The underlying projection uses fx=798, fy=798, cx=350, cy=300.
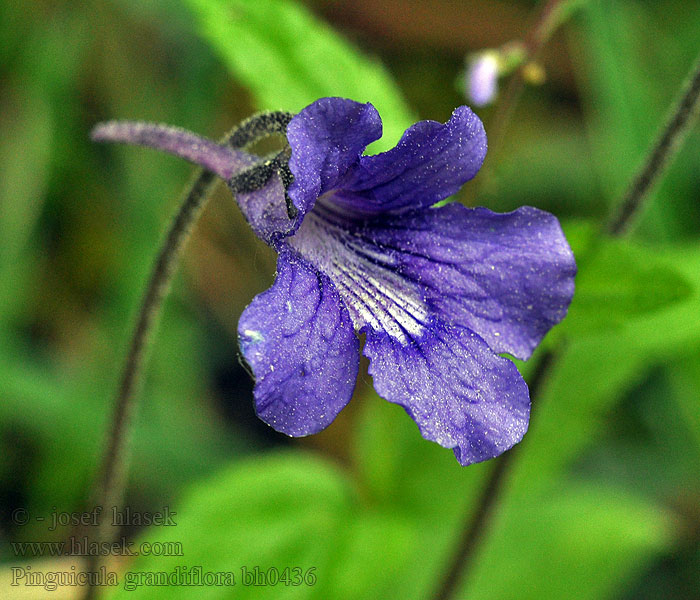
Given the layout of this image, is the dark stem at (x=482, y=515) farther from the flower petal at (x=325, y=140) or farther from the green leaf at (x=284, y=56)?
the flower petal at (x=325, y=140)

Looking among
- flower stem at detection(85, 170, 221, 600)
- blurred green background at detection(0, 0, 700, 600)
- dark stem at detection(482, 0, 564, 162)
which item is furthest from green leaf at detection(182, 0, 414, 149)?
flower stem at detection(85, 170, 221, 600)

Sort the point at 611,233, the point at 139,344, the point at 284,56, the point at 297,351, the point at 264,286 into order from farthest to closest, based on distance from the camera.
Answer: the point at 264,286 < the point at 284,56 < the point at 611,233 < the point at 139,344 < the point at 297,351

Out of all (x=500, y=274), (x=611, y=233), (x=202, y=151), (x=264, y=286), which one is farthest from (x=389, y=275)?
(x=264, y=286)

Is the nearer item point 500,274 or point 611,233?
point 500,274

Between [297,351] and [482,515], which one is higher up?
[297,351]

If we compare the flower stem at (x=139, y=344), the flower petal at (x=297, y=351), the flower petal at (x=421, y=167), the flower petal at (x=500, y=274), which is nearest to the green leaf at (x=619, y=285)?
the flower petal at (x=500, y=274)

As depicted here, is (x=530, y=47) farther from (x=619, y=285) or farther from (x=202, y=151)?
(x=202, y=151)

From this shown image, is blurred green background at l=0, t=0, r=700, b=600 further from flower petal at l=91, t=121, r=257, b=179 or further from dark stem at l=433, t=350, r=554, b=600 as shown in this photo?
flower petal at l=91, t=121, r=257, b=179

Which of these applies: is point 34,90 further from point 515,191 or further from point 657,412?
point 657,412
